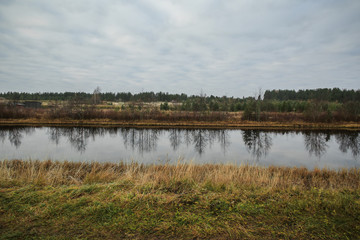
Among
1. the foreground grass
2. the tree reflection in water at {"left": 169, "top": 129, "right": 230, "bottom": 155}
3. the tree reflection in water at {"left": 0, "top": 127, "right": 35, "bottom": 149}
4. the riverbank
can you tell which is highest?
the foreground grass

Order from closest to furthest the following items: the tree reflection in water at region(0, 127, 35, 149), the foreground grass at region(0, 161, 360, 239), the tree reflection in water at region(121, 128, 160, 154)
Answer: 1. the foreground grass at region(0, 161, 360, 239)
2. the tree reflection in water at region(121, 128, 160, 154)
3. the tree reflection in water at region(0, 127, 35, 149)

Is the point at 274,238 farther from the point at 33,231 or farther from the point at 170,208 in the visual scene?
the point at 33,231

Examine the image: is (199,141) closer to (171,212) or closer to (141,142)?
(141,142)

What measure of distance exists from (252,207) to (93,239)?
3.24 meters

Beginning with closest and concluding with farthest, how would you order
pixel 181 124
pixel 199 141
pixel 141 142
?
pixel 141 142
pixel 199 141
pixel 181 124

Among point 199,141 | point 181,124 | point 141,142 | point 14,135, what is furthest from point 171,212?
point 181,124

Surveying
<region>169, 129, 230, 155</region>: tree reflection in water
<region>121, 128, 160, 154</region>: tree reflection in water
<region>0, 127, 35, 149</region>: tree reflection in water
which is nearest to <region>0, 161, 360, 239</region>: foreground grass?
<region>121, 128, 160, 154</region>: tree reflection in water

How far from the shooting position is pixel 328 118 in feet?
119

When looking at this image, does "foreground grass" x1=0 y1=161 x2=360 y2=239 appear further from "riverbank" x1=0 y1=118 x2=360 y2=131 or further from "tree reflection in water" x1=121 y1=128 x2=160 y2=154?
"riverbank" x1=0 y1=118 x2=360 y2=131

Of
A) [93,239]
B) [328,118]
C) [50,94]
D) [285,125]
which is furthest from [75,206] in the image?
[50,94]

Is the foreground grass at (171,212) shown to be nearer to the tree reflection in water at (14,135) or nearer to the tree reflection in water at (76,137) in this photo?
the tree reflection in water at (76,137)

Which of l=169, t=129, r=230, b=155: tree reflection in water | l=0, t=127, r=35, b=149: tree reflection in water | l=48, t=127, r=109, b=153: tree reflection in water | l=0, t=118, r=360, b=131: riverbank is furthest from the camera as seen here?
l=0, t=118, r=360, b=131: riverbank

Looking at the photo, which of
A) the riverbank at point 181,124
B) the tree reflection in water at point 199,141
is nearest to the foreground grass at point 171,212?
the tree reflection in water at point 199,141

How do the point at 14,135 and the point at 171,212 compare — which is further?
the point at 14,135
